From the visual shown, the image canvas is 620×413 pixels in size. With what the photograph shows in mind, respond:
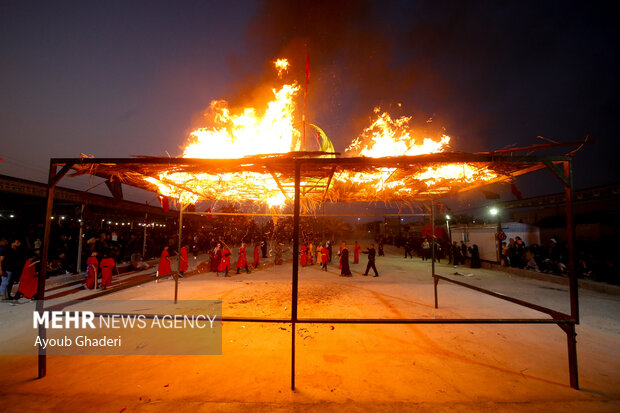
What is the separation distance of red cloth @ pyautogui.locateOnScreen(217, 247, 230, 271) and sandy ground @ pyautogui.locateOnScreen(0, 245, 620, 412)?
6014 millimetres

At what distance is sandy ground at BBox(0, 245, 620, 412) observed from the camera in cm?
322

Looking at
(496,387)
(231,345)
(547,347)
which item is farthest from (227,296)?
(547,347)

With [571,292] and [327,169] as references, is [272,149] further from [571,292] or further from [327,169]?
[571,292]

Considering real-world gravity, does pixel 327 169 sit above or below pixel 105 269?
above

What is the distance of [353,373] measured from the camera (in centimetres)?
390

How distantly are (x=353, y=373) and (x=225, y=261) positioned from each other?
9.96 metres

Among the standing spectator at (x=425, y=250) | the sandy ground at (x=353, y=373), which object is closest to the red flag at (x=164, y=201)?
the sandy ground at (x=353, y=373)

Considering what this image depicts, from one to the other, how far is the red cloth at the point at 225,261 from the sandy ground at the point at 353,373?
237 inches

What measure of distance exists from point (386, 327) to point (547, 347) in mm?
3059

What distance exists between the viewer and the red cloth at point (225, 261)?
12.3m

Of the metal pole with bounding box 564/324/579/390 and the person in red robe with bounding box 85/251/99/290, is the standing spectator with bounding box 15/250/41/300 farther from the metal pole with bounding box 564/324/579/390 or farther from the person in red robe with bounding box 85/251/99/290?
the metal pole with bounding box 564/324/579/390

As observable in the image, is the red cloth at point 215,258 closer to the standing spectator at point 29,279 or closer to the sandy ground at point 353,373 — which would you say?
the standing spectator at point 29,279

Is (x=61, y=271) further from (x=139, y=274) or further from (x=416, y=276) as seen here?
(x=416, y=276)

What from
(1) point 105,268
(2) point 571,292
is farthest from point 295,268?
(1) point 105,268
